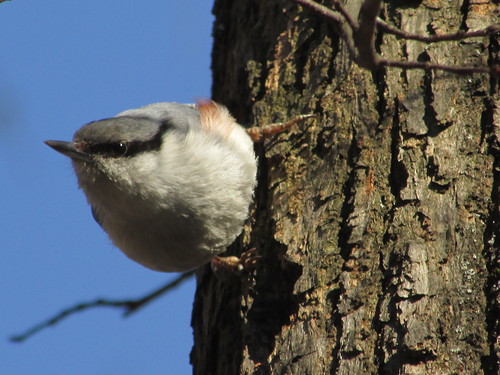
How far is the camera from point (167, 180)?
2.87 m

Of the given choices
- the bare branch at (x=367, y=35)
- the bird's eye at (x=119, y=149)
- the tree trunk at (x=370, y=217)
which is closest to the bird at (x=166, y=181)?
the bird's eye at (x=119, y=149)

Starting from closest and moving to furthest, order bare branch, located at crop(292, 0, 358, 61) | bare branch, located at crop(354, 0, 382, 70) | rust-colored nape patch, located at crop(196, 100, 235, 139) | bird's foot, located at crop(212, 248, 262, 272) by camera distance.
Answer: bare branch, located at crop(354, 0, 382, 70), bare branch, located at crop(292, 0, 358, 61), bird's foot, located at crop(212, 248, 262, 272), rust-colored nape patch, located at crop(196, 100, 235, 139)

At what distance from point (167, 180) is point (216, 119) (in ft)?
1.81

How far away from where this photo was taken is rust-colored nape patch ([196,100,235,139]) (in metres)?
3.21

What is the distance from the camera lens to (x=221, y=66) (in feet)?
12.6

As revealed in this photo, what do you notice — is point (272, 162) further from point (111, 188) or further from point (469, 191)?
point (469, 191)

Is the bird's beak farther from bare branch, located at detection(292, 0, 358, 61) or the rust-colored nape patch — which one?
bare branch, located at detection(292, 0, 358, 61)

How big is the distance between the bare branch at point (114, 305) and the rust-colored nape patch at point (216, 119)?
4.00 feet

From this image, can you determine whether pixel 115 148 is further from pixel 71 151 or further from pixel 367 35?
pixel 367 35

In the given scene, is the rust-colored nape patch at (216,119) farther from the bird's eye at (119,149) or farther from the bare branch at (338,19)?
the bare branch at (338,19)

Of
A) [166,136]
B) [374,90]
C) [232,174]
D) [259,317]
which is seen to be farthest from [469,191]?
[166,136]

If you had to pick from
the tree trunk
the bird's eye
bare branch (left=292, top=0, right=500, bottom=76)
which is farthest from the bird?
bare branch (left=292, top=0, right=500, bottom=76)

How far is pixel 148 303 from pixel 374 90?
219cm

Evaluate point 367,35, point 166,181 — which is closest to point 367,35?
point 367,35
